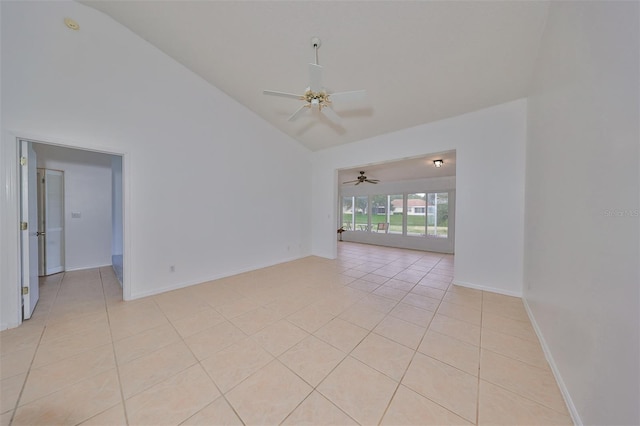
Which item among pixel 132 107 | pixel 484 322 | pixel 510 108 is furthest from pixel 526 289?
pixel 132 107

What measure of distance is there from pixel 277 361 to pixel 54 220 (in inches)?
215

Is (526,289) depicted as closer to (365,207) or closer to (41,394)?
(41,394)

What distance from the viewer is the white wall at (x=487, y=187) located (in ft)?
10.3

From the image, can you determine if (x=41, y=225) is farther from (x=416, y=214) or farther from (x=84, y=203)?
(x=416, y=214)

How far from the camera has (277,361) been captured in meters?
1.79

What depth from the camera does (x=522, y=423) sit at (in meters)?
1.27

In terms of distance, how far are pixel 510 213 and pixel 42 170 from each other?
27.1 ft

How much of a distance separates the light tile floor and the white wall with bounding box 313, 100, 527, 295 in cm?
51

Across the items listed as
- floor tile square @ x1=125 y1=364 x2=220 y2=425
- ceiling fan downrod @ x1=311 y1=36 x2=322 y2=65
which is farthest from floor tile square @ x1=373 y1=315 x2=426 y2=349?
ceiling fan downrod @ x1=311 y1=36 x2=322 y2=65

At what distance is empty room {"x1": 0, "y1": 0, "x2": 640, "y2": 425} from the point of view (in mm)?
1304

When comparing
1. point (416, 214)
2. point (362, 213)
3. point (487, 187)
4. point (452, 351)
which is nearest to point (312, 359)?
point (452, 351)

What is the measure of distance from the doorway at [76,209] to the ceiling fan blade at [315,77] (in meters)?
3.94

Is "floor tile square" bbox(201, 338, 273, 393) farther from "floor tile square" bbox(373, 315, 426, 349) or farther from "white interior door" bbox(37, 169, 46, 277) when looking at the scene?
"white interior door" bbox(37, 169, 46, 277)

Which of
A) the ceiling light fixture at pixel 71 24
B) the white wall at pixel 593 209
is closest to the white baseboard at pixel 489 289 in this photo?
the white wall at pixel 593 209
